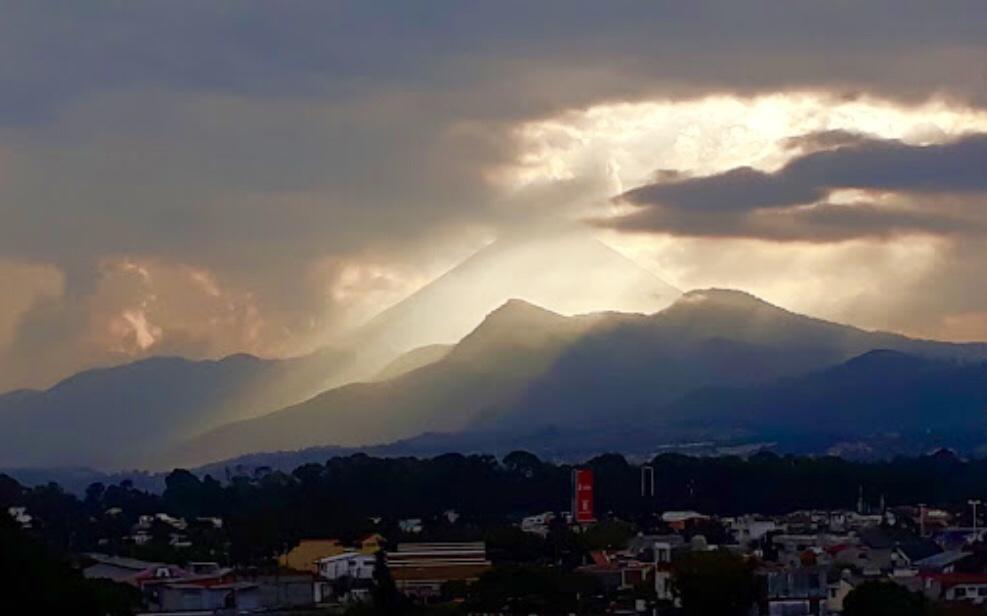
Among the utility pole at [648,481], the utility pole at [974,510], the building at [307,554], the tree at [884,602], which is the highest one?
the utility pole at [648,481]

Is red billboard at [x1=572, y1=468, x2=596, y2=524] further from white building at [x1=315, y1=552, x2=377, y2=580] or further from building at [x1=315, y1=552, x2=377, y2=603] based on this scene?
white building at [x1=315, y1=552, x2=377, y2=580]

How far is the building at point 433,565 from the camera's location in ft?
165

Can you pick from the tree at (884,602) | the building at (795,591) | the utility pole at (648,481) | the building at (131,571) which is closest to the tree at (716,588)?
the building at (795,591)

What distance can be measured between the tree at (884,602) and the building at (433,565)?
33.4 ft

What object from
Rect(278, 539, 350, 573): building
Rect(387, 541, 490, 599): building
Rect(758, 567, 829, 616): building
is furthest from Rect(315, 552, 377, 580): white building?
Rect(758, 567, 829, 616): building

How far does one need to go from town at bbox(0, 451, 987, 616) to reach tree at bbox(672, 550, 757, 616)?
41 millimetres

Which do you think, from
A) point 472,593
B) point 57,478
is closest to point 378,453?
point 57,478

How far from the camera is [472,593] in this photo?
43.3 metres

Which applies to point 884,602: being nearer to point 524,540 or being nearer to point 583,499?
point 524,540

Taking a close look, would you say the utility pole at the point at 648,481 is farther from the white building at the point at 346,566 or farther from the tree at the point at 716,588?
the tree at the point at 716,588

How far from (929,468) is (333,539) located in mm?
38371

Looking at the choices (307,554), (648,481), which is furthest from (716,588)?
(648,481)

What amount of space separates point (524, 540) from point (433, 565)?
18.8ft

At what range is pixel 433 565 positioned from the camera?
54000 millimetres
